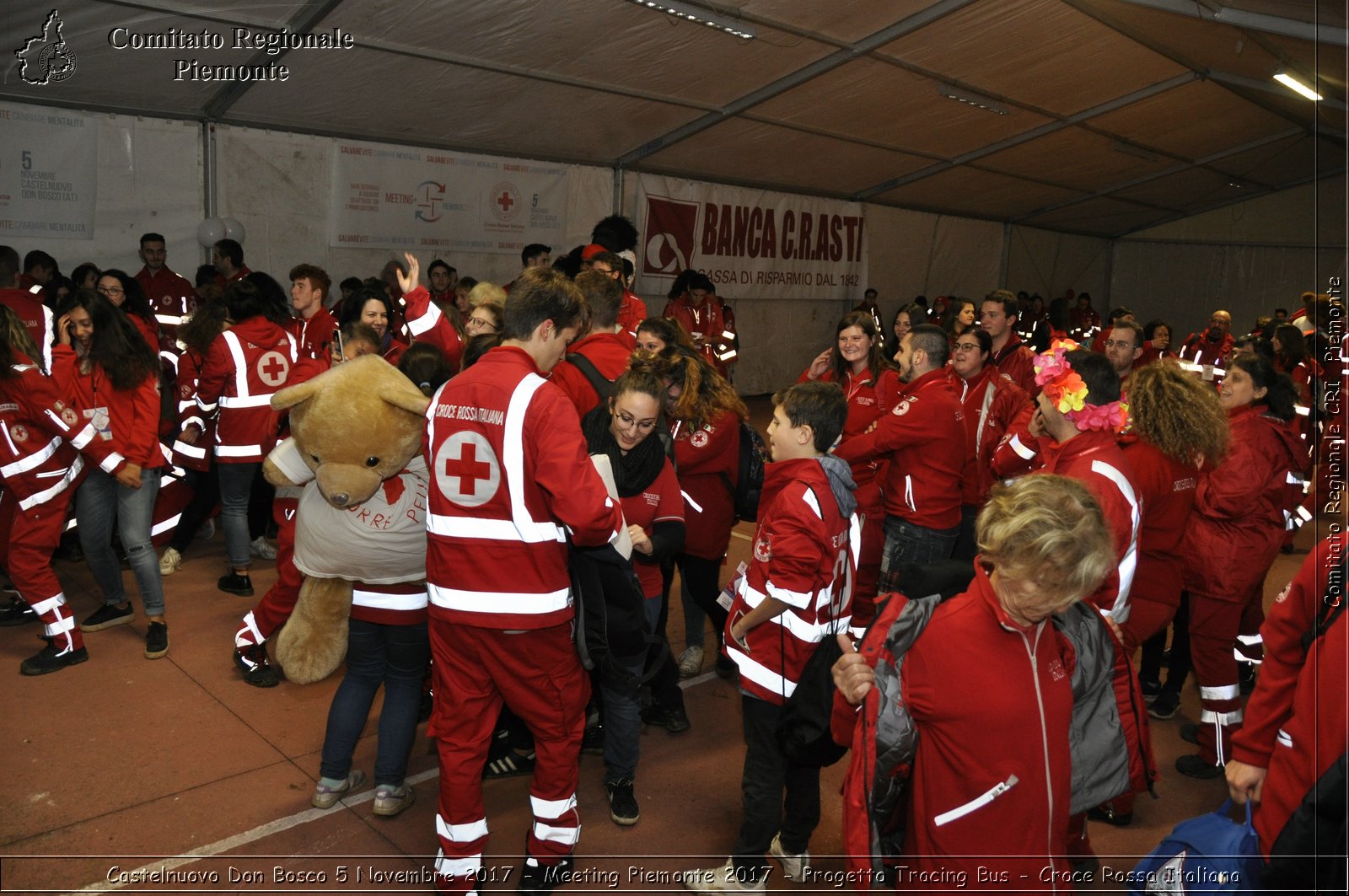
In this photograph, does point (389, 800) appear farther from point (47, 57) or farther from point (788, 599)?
point (47, 57)

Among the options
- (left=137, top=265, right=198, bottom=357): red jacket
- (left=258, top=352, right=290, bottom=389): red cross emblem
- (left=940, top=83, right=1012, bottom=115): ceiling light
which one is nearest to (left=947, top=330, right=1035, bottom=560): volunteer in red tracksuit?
(left=258, top=352, right=290, bottom=389): red cross emblem

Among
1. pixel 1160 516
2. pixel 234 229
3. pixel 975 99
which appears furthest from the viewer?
pixel 975 99

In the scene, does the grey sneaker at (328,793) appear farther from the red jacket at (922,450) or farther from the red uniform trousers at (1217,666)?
the red uniform trousers at (1217,666)

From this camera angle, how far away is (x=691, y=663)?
203 inches

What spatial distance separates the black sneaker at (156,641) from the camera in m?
4.87

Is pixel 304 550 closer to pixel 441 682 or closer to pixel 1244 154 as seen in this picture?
pixel 441 682

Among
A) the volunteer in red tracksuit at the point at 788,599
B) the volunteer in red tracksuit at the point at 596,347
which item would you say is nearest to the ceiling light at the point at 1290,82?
the volunteer in red tracksuit at the point at 596,347

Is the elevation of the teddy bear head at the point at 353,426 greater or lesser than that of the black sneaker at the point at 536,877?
greater

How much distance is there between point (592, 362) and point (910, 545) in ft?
6.93

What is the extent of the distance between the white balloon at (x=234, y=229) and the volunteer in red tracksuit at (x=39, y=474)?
167 inches

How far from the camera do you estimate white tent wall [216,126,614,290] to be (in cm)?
876

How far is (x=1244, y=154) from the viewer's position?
15938 mm

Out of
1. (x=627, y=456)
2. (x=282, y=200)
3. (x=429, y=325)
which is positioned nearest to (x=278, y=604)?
(x=429, y=325)

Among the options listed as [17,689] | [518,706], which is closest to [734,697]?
[518,706]
